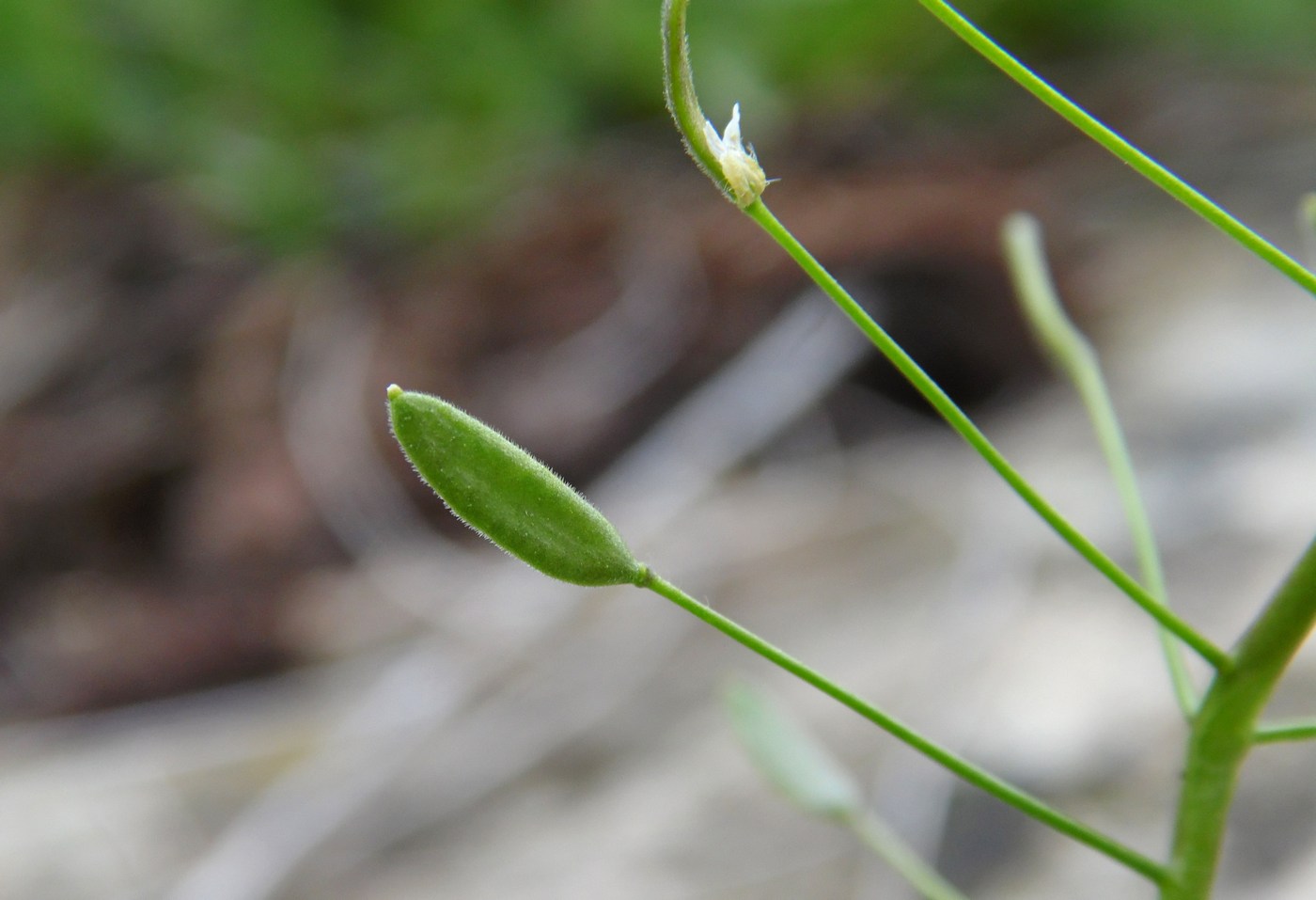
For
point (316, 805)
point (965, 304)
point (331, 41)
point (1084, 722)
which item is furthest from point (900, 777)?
point (331, 41)

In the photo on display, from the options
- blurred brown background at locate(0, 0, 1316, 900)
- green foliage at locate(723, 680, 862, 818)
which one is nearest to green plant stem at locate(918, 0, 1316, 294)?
green foliage at locate(723, 680, 862, 818)

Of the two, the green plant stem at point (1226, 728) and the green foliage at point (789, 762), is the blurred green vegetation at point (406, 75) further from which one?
the green plant stem at point (1226, 728)

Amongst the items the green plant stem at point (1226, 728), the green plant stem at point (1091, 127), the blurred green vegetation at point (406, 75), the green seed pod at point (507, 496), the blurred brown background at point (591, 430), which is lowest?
the green plant stem at point (1226, 728)

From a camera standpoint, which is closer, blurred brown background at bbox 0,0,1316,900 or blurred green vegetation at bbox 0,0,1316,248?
blurred brown background at bbox 0,0,1316,900

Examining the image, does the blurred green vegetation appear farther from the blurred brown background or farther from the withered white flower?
the withered white flower

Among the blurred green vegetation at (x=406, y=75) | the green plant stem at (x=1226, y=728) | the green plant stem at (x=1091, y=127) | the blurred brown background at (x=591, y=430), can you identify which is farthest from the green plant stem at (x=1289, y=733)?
the blurred green vegetation at (x=406, y=75)

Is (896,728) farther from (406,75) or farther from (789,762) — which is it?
(406,75)

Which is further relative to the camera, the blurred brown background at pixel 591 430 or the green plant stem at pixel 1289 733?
the blurred brown background at pixel 591 430
